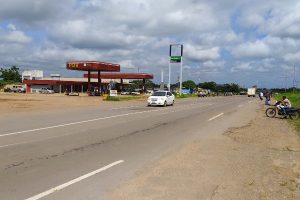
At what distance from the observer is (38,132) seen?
16.6m

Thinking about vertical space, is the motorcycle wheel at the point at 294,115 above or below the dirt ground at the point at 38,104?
above

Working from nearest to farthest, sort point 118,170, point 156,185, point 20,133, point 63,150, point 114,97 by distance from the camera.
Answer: point 156,185
point 118,170
point 63,150
point 20,133
point 114,97

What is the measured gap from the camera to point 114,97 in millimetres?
61312

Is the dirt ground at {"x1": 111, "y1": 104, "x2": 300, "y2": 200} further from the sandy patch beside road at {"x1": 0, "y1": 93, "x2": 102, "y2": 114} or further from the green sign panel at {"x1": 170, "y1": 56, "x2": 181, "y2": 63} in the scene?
the green sign panel at {"x1": 170, "y1": 56, "x2": 181, "y2": 63}

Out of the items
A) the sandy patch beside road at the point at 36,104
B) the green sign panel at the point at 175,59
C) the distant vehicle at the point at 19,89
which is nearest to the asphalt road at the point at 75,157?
the sandy patch beside road at the point at 36,104

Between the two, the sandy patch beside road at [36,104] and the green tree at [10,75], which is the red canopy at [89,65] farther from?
the green tree at [10,75]

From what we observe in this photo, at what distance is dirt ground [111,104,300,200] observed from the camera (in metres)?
7.76

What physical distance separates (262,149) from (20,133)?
28.0ft

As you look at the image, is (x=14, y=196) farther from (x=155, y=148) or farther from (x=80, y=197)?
(x=155, y=148)

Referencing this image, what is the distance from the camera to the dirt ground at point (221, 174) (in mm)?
7762

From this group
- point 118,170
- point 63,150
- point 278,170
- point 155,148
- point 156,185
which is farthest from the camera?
point 155,148

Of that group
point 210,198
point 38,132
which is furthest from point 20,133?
point 210,198

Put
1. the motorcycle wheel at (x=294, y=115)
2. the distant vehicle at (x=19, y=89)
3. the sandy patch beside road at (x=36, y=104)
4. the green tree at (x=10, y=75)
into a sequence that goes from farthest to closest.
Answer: the green tree at (x=10, y=75), the distant vehicle at (x=19, y=89), the sandy patch beside road at (x=36, y=104), the motorcycle wheel at (x=294, y=115)

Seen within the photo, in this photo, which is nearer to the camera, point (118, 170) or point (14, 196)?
point (14, 196)
